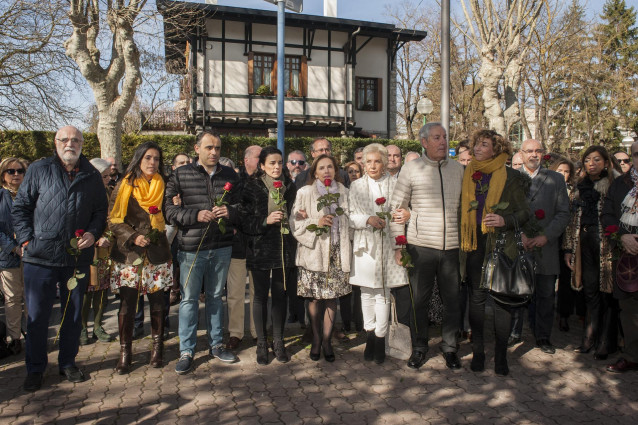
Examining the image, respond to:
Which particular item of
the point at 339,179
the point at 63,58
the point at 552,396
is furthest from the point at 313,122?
the point at 552,396

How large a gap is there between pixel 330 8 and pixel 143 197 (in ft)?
70.8

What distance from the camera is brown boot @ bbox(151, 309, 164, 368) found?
463 cm

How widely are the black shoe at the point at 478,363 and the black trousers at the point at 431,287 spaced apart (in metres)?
0.20

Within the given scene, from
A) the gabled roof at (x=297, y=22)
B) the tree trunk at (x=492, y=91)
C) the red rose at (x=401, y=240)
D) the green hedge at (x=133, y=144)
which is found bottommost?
the red rose at (x=401, y=240)

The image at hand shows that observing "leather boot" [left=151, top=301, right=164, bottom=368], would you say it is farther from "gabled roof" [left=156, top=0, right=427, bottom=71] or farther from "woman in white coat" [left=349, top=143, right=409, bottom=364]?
"gabled roof" [left=156, top=0, right=427, bottom=71]

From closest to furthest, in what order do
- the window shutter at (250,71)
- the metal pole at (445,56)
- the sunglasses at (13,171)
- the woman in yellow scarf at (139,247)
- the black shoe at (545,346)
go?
the woman in yellow scarf at (139,247) → the black shoe at (545,346) → the sunglasses at (13,171) → the metal pole at (445,56) → the window shutter at (250,71)

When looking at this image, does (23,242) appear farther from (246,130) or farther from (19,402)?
(246,130)

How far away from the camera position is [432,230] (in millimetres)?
4574

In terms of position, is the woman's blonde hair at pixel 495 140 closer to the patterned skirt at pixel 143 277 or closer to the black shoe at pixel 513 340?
the black shoe at pixel 513 340

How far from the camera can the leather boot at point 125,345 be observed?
14.7ft

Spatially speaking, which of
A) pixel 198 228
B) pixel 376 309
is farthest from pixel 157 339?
pixel 376 309

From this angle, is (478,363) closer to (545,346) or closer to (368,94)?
(545,346)

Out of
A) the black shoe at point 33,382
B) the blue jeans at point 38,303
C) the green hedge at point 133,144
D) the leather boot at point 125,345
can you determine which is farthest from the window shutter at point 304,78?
the black shoe at point 33,382

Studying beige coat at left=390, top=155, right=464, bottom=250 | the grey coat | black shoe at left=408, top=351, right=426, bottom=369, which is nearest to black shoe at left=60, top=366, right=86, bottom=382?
black shoe at left=408, top=351, right=426, bottom=369
